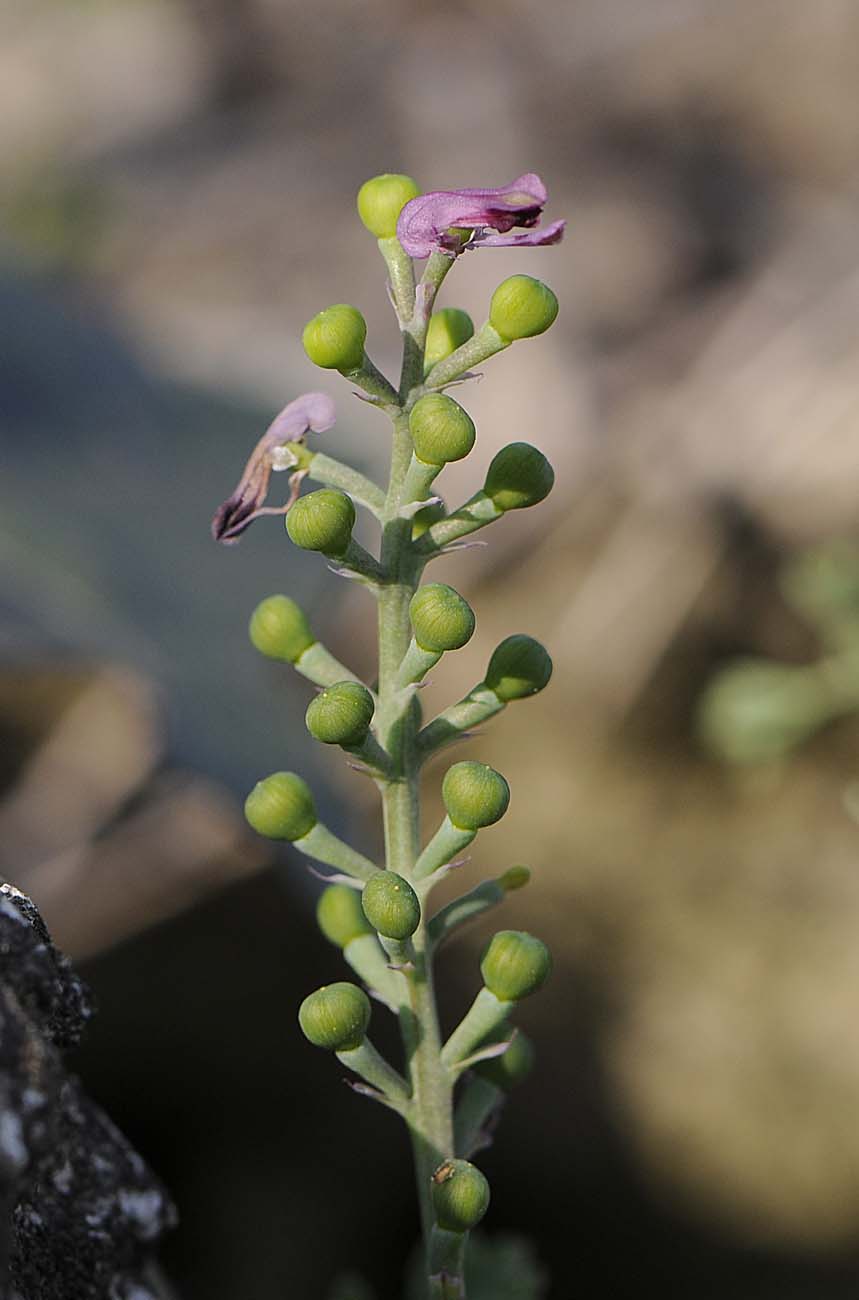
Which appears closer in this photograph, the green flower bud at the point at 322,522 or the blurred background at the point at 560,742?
the green flower bud at the point at 322,522

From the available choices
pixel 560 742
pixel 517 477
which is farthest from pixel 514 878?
pixel 560 742

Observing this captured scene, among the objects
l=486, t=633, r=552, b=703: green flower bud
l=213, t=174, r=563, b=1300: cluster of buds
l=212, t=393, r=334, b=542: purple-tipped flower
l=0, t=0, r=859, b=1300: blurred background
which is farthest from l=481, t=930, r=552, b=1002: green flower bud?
l=0, t=0, r=859, b=1300: blurred background

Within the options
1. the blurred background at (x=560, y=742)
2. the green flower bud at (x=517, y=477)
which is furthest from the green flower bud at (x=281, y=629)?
the blurred background at (x=560, y=742)

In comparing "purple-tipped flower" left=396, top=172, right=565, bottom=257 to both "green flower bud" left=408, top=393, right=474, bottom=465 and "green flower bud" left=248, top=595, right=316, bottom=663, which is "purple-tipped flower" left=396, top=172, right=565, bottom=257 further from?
"green flower bud" left=248, top=595, right=316, bottom=663

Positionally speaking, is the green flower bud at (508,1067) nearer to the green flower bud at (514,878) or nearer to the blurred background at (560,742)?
the green flower bud at (514,878)

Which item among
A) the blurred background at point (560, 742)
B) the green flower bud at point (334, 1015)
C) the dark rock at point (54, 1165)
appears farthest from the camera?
the blurred background at point (560, 742)
